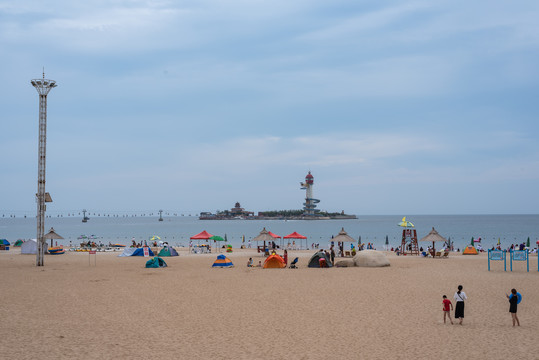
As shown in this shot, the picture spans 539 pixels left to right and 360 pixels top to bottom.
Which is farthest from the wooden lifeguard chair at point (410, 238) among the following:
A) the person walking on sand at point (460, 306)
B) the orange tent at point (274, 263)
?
the person walking on sand at point (460, 306)

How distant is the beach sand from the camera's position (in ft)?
31.6

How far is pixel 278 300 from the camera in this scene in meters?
15.5

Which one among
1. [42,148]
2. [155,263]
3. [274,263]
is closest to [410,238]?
[274,263]

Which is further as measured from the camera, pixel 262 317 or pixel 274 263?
pixel 274 263

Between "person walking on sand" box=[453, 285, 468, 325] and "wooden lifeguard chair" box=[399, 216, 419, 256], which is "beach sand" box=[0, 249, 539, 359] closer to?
"person walking on sand" box=[453, 285, 468, 325]

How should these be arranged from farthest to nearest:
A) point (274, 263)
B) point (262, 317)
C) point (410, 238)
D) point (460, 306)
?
point (410, 238)
point (274, 263)
point (262, 317)
point (460, 306)

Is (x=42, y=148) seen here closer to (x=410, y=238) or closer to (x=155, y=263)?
(x=155, y=263)

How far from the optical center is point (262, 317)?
505 inches

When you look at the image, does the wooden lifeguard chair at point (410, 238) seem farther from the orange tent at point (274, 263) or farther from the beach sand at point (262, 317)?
the beach sand at point (262, 317)

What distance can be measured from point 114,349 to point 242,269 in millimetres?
15802

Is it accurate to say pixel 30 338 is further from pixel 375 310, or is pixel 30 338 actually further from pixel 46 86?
pixel 46 86

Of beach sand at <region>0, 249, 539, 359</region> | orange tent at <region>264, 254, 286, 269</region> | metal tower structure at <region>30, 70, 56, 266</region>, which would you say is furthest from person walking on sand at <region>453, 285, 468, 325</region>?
metal tower structure at <region>30, 70, 56, 266</region>

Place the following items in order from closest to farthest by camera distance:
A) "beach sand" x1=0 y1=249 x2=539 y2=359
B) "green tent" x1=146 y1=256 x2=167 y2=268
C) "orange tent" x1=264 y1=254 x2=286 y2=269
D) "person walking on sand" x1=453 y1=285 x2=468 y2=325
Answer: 1. "beach sand" x1=0 y1=249 x2=539 y2=359
2. "person walking on sand" x1=453 y1=285 x2=468 y2=325
3. "orange tent" x1=264 y1=254 x2=286 y2=269
4. "green tent" x1=146 y1=256 x2=167 y2=268

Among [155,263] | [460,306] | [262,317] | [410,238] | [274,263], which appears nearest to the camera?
[460,306]
